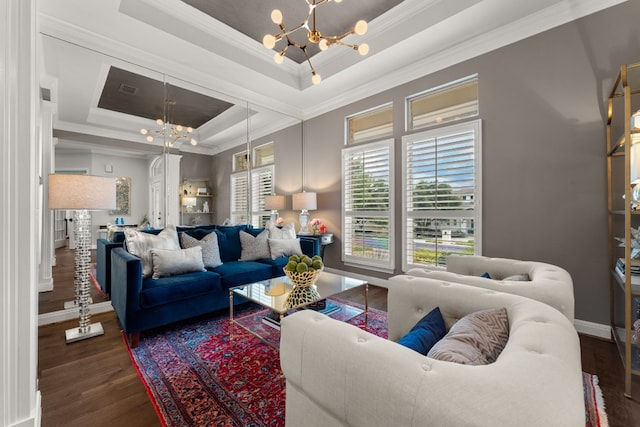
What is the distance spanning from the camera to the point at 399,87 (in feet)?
12.7

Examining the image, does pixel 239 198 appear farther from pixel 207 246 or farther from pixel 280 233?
pixel 207 246

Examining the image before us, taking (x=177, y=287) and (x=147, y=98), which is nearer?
(x=177, y=287)

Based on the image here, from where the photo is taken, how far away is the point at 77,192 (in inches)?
96.0

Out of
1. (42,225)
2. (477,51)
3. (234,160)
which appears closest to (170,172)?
(234,160)

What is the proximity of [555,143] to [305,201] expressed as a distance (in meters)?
3.19

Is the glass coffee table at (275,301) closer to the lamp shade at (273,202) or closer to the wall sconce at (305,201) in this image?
the wall sconce at (305,201)

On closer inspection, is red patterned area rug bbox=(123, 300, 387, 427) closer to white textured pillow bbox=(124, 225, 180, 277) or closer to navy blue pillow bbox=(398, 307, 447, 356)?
white textured pillow bbox=(124, 225, 180, 277)

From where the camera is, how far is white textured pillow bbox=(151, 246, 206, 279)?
2.72 m

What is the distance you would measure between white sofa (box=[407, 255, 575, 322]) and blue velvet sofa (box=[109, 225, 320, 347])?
1978mm

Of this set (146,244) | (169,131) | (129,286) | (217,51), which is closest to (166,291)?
(129,286)

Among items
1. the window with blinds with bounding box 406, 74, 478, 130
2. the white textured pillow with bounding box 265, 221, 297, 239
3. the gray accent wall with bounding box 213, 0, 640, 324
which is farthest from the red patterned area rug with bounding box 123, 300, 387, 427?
the window with blinds with bounding box 406, 74, 478, 130

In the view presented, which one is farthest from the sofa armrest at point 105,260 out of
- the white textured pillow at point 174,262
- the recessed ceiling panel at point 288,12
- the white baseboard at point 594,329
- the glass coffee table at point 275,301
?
the white baseboard at point 594,329

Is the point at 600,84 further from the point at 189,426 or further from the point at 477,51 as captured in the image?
the point at 189,426

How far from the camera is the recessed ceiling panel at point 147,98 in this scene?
3.44 meters
